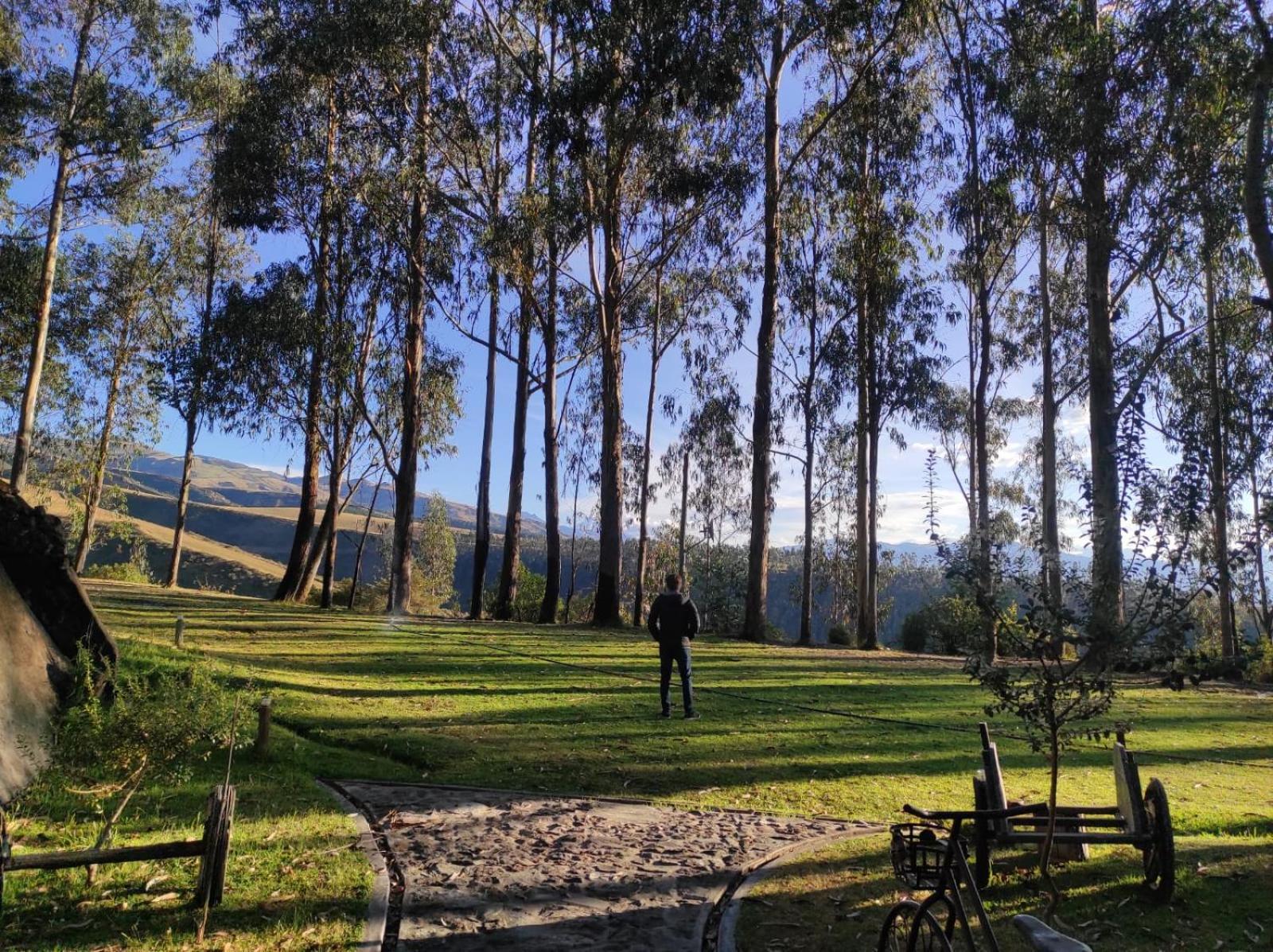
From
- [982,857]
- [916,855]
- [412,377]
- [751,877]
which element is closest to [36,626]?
[751,877]

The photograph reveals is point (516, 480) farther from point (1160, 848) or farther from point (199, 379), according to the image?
point (1160, 848)

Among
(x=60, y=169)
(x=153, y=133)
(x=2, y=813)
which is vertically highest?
(x=153, y=133)

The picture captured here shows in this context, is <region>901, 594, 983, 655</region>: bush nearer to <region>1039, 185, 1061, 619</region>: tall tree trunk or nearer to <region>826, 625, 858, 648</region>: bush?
<region>826, 625, 858, 648</region>: bush

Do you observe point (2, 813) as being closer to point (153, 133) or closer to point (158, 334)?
point (153, 133)

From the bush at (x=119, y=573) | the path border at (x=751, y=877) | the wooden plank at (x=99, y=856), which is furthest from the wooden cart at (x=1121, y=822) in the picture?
the bush at (x=119, y=573)

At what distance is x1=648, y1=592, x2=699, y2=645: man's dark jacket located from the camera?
890 cm

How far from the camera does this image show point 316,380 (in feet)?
71.7

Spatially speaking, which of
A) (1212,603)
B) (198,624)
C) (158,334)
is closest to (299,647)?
(198,624)

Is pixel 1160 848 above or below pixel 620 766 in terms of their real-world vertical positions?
above

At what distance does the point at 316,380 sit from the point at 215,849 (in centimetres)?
1951

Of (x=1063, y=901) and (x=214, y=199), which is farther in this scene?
(x=214, y=199)

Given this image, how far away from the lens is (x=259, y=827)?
16.6 feet

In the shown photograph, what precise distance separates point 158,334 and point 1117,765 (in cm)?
3262

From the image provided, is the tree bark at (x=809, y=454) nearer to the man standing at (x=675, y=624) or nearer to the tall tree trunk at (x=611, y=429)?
the tall tree trunk at (x=611, y=429)
